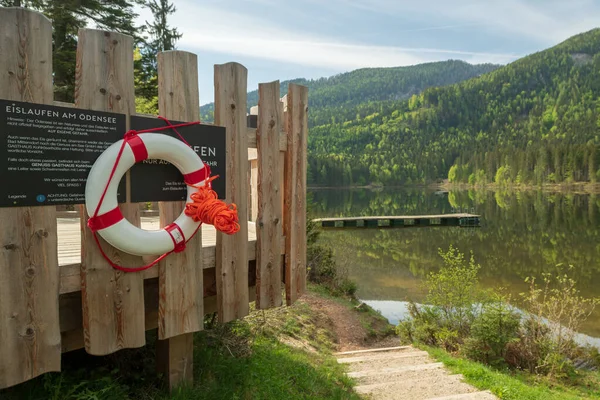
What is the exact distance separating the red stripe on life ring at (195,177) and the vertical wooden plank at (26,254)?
0.65 m

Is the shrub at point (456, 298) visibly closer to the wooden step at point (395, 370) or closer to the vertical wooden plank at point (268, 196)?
the wooden step at point (395, 370)

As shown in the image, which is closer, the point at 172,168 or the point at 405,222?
the point at 172,168

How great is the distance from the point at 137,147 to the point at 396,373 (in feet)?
11.9

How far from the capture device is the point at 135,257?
6.93 ft

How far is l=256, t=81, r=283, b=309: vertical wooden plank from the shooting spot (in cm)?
272

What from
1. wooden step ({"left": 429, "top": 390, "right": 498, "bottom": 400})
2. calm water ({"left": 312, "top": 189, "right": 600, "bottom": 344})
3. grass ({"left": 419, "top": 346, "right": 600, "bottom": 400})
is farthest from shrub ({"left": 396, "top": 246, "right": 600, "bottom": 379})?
calm water ({"left": 312, "top": 189, "right": 600, "bottom": 344})

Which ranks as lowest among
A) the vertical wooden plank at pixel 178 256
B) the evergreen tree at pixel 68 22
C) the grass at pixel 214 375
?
the grass at pixel 214 375

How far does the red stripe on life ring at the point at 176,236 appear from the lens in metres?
2.19

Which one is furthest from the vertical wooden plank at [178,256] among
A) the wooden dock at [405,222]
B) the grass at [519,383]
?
the wooden dock at [405,222]

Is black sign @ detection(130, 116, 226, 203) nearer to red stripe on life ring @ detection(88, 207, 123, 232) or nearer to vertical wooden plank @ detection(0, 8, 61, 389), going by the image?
red stripe on life ring @ detection(88, 207, 123, 232)

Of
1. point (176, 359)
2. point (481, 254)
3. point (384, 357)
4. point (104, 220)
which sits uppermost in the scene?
point (104, 220)

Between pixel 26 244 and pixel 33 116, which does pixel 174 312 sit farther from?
pixel 33 116

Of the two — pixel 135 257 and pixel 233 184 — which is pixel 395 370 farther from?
pixel 135 257

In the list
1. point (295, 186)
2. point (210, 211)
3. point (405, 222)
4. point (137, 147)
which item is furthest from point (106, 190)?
point (405, 222)
